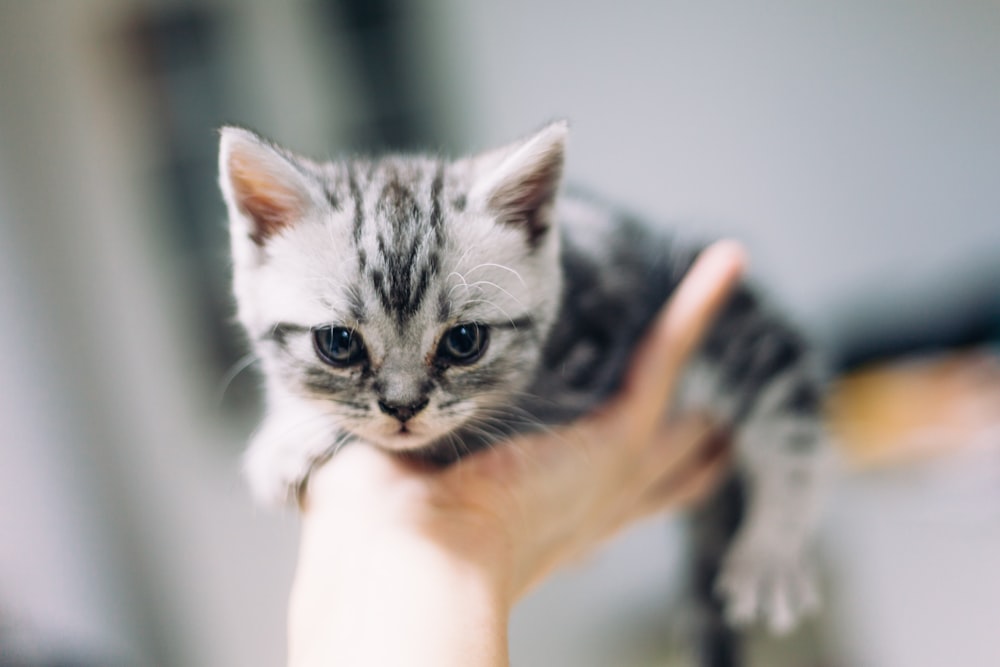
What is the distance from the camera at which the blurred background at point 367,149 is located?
0.62m

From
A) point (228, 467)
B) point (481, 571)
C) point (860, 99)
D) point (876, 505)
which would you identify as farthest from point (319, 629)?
point (860, 99)

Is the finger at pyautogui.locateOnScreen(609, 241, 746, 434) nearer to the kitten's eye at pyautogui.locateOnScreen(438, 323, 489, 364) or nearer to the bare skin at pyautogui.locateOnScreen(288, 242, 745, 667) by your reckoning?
the bare skin at pyautogui.locateOnScreen(288, 242, 745, 667)

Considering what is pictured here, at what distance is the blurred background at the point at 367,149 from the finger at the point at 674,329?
6 centimetres

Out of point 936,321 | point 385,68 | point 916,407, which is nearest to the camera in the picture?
point 385,68

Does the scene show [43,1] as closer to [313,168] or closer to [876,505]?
[313,168]

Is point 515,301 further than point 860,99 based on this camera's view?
No

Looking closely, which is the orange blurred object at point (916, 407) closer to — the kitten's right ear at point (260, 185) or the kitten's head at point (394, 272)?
the kitten's head at point (394, 272)

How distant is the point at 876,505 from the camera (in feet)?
2.84

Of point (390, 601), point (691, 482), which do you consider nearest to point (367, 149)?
point (390, 601)

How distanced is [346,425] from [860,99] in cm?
75

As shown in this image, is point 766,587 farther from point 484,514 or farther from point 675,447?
point 484,514

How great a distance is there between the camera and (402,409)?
18.0 inches

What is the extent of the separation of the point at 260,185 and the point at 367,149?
174mm

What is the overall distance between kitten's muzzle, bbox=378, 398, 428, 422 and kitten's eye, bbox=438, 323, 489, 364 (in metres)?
0.03
